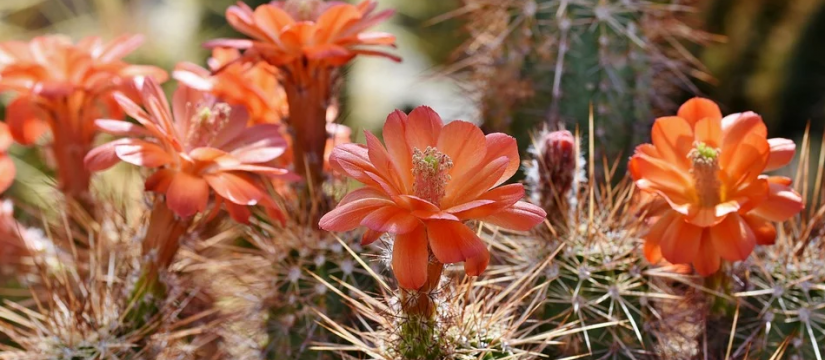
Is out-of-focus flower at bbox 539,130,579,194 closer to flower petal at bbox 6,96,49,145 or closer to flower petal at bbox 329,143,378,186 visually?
flower petal at bbox 329,143,378,186

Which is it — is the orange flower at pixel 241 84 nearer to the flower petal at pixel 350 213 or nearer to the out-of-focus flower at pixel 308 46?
the out-of-focus flower at pixel 308 46

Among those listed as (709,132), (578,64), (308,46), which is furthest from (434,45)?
(709,132)

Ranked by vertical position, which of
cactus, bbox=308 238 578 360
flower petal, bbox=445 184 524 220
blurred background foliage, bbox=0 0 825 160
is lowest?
blurred background foliage, bbox=0 0 825 160

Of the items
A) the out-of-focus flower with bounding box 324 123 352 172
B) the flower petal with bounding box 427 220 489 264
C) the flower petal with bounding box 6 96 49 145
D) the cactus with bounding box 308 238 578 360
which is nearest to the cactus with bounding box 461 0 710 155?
the out-of-focus flower with bounding box 324 123 352 172

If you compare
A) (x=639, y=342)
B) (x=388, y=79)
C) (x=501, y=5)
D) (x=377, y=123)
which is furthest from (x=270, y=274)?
(x=388, y=79)

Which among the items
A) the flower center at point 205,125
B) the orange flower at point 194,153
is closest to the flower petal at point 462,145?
the orange flower at point 194,153

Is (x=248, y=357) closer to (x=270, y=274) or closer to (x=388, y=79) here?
(x=270, y=274)

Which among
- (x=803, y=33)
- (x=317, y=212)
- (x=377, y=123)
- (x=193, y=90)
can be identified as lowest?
(x=377, y=123)
